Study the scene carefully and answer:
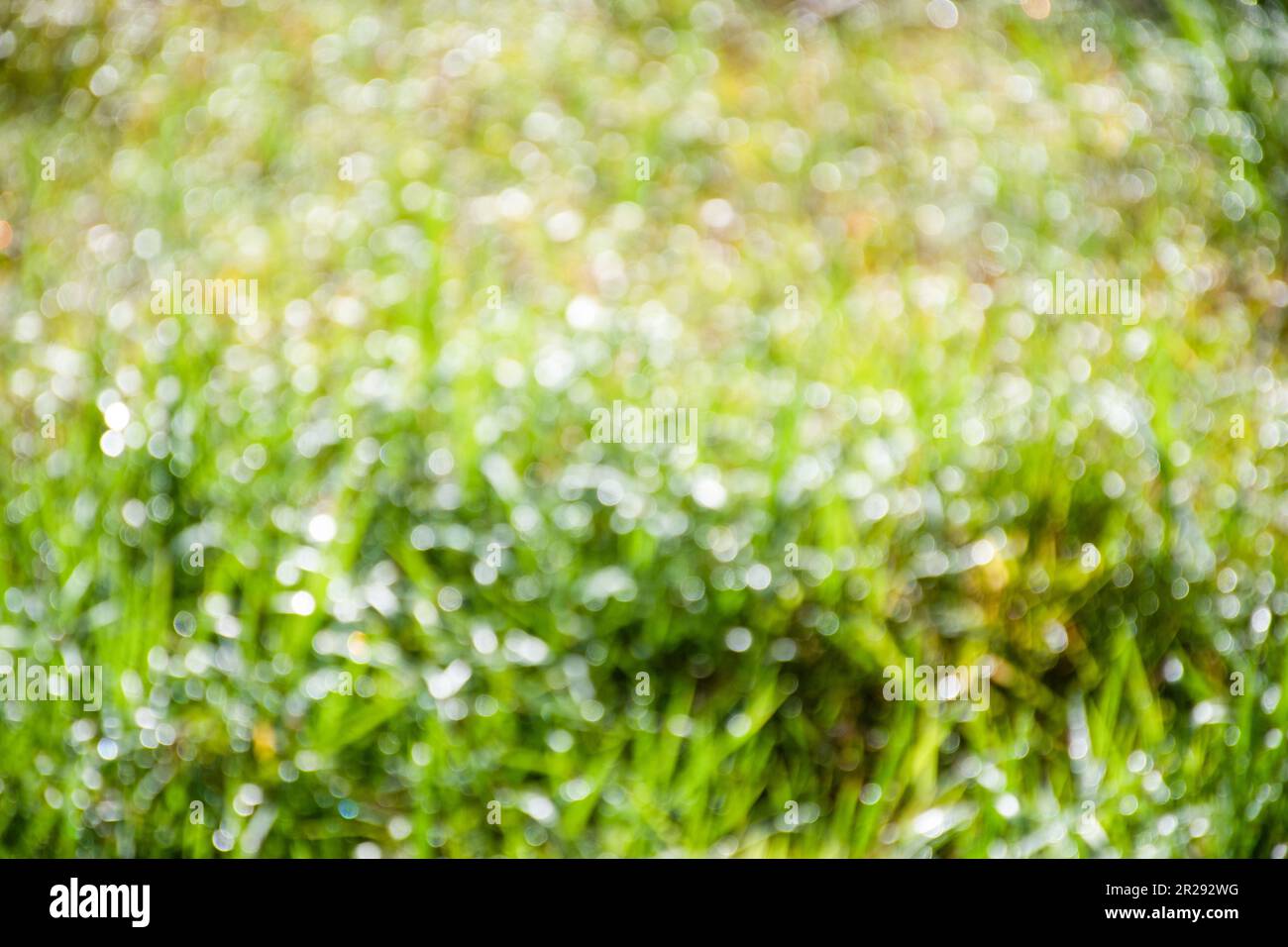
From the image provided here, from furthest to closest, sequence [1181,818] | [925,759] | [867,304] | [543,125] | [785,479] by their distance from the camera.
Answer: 1. [543,125]
2. [867,304]
3. [785,479]
4. [925,759]
5. [1181,818]

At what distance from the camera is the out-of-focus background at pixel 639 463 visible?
5.45ft

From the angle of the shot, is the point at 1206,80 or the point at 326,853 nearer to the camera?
the point at 326,853

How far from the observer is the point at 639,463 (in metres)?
1.91

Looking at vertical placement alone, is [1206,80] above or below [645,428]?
above

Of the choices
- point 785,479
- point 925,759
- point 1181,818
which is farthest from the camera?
point 785,479

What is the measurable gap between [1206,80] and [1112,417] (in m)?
0.92

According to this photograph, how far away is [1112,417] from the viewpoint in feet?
6.45

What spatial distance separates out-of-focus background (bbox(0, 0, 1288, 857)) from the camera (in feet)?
5.45

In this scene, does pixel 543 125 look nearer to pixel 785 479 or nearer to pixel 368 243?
pixel 368 243

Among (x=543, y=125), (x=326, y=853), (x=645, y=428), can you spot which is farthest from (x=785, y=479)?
(x=543, y=125)

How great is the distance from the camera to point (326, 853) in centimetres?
164

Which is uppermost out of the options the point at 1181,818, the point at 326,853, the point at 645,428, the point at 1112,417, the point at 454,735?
the point at 1112,417

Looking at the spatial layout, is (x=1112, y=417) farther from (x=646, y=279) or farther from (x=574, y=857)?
(x=574, y=857)

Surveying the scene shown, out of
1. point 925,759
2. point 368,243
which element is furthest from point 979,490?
point 368,243
